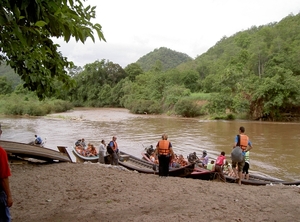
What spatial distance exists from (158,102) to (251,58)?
18.4 m

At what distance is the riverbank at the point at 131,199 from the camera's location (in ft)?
13.5

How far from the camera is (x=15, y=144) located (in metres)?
7.55

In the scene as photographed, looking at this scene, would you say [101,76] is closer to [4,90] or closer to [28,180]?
[4,90]

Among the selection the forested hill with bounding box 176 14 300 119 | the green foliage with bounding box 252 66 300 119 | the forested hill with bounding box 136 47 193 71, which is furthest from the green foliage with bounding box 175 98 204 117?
the forested hill with bounding box 136 47 193 71

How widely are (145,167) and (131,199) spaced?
701cm

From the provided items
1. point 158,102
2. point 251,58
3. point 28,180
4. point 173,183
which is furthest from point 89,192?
point 158,102

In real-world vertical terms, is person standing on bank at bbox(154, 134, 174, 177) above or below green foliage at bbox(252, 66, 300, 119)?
below

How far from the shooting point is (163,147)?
7.25 meters

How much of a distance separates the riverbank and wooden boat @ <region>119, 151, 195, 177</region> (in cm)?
198

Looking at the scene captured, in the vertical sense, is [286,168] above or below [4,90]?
below

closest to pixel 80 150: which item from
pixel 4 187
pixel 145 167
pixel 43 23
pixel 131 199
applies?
pixel 145 167

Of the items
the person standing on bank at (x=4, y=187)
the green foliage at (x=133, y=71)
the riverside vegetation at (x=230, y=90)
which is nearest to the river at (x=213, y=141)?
the riverside vegetation at (x=230, y=90)

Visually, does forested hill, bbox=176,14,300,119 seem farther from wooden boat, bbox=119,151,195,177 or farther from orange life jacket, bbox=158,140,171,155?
orange life jacket, bbox=158,140,171,155

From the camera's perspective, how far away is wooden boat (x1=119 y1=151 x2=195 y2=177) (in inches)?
337
